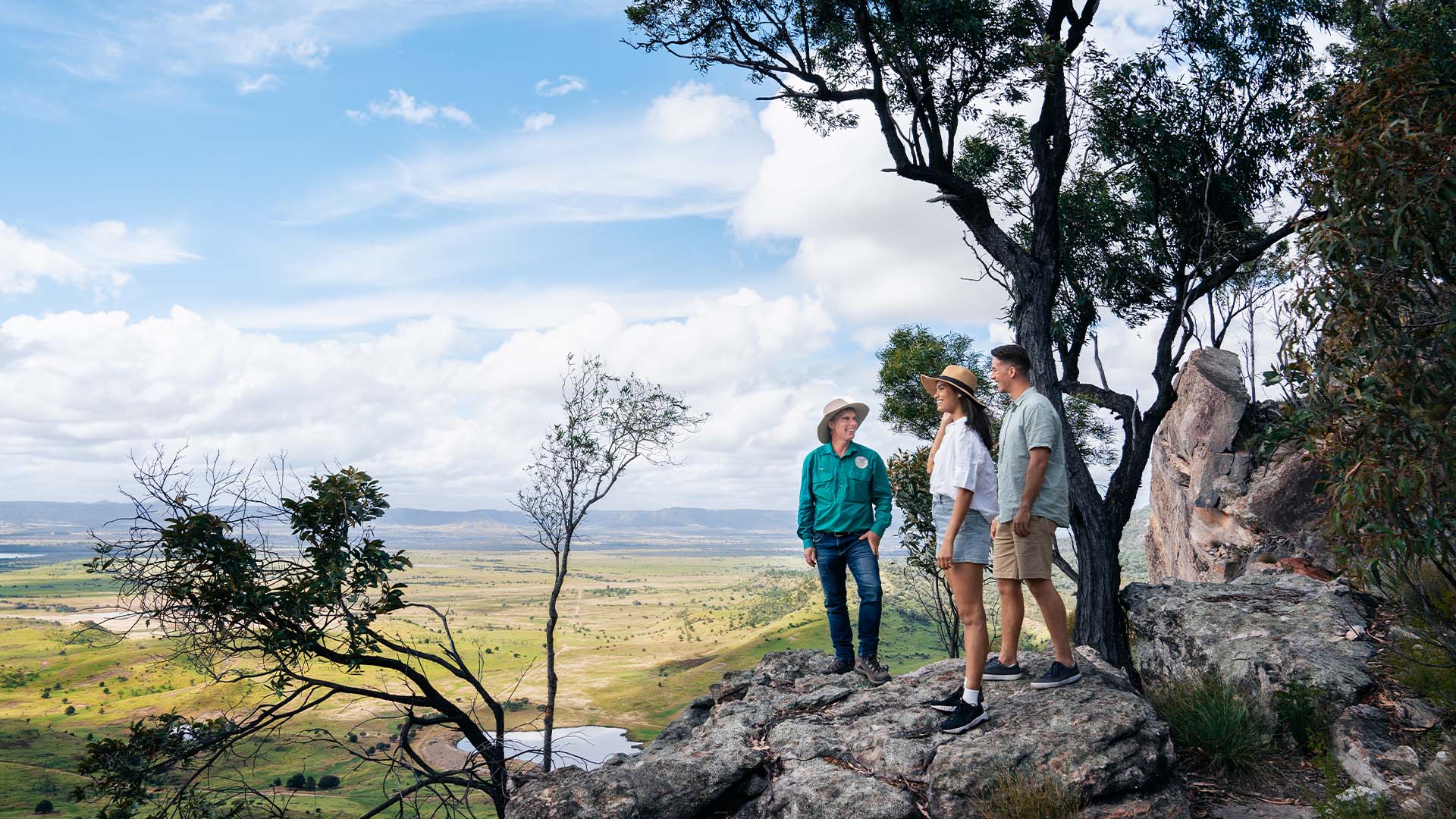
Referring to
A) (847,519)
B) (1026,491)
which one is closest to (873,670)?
(847,519)

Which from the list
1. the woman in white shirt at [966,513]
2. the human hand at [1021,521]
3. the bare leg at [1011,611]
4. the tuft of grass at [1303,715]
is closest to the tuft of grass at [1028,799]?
the woman in white shirt at [966,513]

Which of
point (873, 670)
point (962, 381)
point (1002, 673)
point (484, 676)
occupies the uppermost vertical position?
point (962, 381)

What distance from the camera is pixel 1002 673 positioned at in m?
7.73

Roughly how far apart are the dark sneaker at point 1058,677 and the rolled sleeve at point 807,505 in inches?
109

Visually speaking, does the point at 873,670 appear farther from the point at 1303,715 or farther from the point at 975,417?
the point at 1303,715

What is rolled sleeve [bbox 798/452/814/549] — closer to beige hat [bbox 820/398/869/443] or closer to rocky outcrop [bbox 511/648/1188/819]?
beige hat [bbox 820/398/869/443]

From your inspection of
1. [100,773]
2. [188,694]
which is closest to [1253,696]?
[100,773]

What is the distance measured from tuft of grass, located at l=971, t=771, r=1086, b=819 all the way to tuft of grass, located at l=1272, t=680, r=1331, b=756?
3.35 m

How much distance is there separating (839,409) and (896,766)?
148 inches

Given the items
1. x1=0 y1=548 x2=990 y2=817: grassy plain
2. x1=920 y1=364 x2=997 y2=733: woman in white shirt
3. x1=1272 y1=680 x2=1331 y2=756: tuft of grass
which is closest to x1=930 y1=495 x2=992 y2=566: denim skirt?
x1=920 y1=364 x2=997 y2=733: woman in white shirt

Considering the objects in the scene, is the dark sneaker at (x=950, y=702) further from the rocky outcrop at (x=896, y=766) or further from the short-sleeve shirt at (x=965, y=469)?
the short-sleeve shirt at (x=965, y=469)

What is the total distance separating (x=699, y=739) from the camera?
8.10m

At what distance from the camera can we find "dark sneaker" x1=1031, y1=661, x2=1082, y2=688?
24.3ft

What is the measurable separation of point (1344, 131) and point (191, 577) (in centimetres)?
1139
